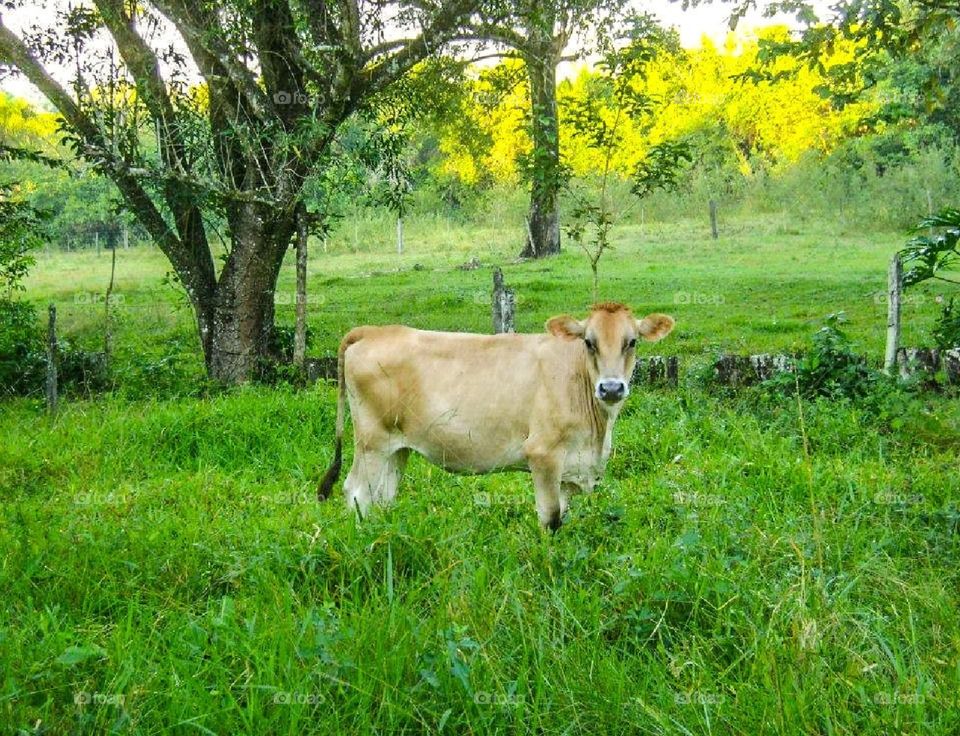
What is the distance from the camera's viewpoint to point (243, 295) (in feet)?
38.2

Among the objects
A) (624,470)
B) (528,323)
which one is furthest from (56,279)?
(624,470)

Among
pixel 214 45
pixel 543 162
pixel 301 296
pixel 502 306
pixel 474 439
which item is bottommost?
pixel 474 439

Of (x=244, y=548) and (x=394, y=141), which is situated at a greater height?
(x=394, y=141)

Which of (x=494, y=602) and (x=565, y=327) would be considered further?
(x=565, y=327)

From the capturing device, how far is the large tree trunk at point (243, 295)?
456 inches

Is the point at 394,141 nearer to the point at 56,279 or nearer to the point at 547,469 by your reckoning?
the point at 547,469

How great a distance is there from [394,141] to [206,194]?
8.80 feet

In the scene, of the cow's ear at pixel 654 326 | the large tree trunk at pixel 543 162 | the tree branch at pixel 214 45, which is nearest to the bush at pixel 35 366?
the tree branch at pixel 214 45

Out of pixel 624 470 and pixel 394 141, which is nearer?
pixel 624 470

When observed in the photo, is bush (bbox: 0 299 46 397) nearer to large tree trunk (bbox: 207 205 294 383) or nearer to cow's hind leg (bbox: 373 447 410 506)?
large tree trunk (bbox: 207 205 294 383)

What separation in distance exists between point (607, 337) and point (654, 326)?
1.82 feet

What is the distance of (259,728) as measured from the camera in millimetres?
3129

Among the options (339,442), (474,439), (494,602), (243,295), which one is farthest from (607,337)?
(243,295)

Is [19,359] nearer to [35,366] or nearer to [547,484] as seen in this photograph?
[35,366]
